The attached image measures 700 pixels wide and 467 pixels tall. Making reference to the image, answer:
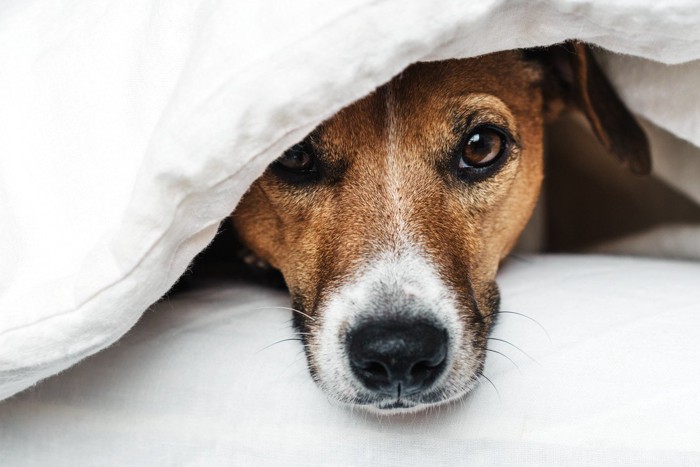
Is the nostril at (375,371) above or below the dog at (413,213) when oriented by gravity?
below

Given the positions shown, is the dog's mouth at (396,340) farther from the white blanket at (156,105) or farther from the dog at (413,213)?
the white blanket at (156,105)

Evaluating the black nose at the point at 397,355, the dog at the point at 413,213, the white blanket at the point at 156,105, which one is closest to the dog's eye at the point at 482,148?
the dog at the point at 413,213

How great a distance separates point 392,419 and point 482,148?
2.05 ft

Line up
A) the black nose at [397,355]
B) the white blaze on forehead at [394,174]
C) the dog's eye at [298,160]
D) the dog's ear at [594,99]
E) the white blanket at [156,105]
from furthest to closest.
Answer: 1. the dog's ear at [594,99]
2. the dog's eye at [298,160]
3. the white blaze on forehead at [394,174]
4. the black nose at [397,355]
5. the white blanket at [156,105]

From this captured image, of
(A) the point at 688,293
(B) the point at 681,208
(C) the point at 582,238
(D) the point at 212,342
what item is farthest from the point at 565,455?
(C) the point at 582,238

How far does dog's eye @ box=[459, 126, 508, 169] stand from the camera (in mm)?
1428

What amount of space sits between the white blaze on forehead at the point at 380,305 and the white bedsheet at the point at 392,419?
5cm

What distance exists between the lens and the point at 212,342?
1.22 m

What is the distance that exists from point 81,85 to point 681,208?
Answer: 1666mm

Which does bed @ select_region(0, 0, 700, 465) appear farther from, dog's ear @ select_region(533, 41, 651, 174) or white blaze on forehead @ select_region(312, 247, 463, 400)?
dog's ear @ select_region(533, 41, 651, 174)

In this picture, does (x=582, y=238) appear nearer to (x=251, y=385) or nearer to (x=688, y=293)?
(x=688, y=293)

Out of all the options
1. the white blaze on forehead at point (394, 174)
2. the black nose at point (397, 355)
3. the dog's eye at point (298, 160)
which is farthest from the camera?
the dog's eye at point (298, 160)

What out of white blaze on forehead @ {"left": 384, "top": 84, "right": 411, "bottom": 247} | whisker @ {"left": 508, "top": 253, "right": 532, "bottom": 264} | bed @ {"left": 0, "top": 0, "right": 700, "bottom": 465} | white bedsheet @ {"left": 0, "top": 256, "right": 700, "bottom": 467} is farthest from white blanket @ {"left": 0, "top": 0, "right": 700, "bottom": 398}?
whisker @ {"left": 508, "top": 253, "right": 532, "bottom": 264}

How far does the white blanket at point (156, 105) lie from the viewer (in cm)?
97
